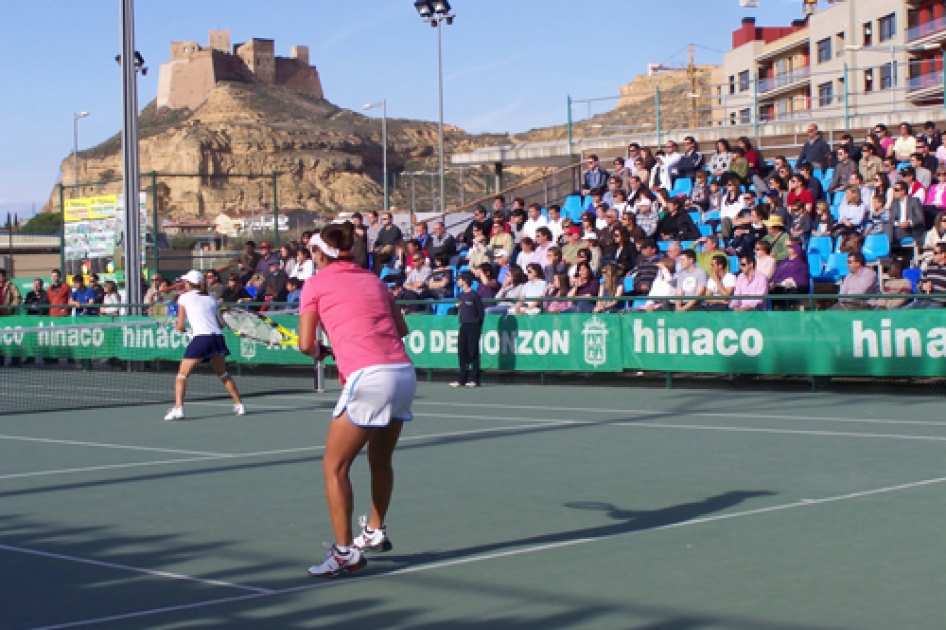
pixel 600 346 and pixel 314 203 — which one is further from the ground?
pixel 314 203

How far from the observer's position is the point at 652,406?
15.8 metres

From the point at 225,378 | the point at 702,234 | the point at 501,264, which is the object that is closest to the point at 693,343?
the point at 702,234

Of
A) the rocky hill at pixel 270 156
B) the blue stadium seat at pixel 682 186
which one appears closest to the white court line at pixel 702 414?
the blue stadium seat at pixel 682 186

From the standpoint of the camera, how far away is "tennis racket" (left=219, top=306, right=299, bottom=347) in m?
20.1

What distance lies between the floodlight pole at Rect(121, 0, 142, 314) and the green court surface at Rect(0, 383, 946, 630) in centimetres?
1025

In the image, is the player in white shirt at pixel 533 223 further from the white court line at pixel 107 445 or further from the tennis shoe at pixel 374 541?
the tennis shoe at pixel 374 541

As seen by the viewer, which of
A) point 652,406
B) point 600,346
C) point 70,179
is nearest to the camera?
point 652,406

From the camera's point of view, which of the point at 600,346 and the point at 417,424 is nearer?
the point at 417,424

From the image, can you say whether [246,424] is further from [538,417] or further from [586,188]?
[586,188]

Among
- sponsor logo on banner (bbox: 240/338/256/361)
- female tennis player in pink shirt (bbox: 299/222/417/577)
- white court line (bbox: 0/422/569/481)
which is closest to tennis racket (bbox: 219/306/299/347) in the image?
sponsor logo on banner (bbox: 240/338/256/361)

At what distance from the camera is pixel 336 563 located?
649 cm

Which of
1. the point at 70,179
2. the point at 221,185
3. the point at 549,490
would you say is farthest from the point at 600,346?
the point at 70,179

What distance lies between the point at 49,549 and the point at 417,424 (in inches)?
280

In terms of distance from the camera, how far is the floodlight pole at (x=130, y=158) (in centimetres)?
2323
